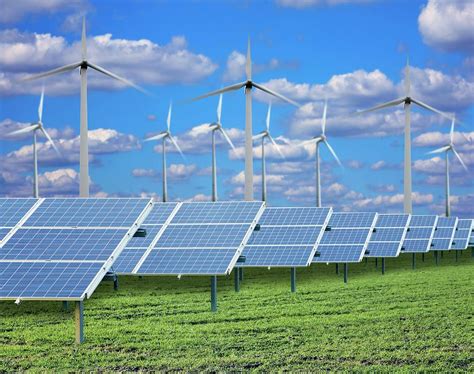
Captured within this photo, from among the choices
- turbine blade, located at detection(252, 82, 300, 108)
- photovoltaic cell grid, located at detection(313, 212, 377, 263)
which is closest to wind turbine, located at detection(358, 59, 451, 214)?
turbine blade, located at detection(252, 82, 300, 108)

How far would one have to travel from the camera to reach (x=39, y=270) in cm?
2342

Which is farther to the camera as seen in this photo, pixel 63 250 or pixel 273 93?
pixel 273 93

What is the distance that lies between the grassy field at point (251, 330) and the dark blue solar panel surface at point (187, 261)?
1450 millimetres

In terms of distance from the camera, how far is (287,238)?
38.9 m

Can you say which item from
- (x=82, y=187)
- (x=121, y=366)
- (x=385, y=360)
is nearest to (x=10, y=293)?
(x=121, y=366)

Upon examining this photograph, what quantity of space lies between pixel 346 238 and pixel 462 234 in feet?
119

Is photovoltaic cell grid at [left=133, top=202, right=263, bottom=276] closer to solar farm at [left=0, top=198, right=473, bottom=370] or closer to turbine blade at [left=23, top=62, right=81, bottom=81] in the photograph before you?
solar farm at [left=0, top=198, right=473, bottom=370]

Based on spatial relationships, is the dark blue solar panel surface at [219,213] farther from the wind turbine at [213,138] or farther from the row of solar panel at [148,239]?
the wind turbine at [213,138]

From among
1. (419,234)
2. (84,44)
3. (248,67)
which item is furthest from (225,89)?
(419,234)

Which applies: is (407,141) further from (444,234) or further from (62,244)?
(62,244)

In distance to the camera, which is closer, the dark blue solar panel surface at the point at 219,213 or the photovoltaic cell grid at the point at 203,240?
the photovoltaic cell grid at the point at 203,240

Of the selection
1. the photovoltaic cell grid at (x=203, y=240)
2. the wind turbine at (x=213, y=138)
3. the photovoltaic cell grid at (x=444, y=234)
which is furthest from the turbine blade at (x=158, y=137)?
the photovoltaic cell grid at (x=203, y=240)

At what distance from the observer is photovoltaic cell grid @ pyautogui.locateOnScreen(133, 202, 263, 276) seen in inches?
1152

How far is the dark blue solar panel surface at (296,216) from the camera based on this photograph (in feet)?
132
